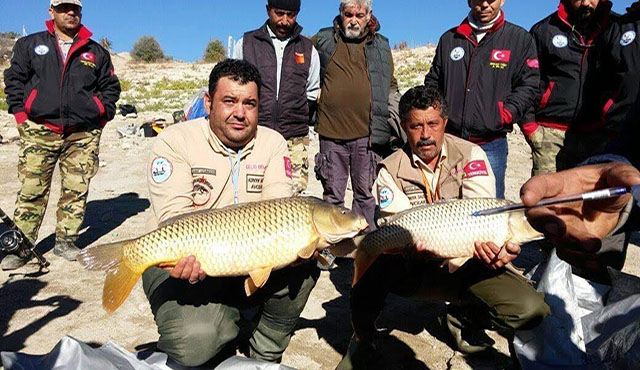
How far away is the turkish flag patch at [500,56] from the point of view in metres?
4.73

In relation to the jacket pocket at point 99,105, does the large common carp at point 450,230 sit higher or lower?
lower

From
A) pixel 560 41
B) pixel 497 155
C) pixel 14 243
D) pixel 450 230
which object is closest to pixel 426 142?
pixel 450 230

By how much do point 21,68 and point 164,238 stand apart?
14.1 ft

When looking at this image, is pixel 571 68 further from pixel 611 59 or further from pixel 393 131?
pixel 393 131

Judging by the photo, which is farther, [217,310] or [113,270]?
[217,310]

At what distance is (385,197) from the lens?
140 inches

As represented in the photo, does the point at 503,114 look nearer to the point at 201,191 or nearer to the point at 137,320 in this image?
the point at 201,191

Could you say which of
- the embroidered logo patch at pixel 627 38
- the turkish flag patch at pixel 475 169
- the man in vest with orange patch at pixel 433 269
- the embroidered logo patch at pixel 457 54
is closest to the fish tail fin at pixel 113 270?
the man in vest with orange patch at pixel 433 269

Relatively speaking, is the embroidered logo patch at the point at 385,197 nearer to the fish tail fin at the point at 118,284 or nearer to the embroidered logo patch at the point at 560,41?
the fish tail fin at the point at 118,284

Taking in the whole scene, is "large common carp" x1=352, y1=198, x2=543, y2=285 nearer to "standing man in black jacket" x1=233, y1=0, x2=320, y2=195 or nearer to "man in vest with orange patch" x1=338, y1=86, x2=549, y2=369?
"man in vest with orange patch" x1=338, y1=86, x2=549, y2=369

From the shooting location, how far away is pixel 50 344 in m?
3.76

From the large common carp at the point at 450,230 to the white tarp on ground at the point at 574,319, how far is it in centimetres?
54

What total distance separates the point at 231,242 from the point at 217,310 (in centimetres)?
59

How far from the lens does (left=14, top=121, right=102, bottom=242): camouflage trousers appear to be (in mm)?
5547
